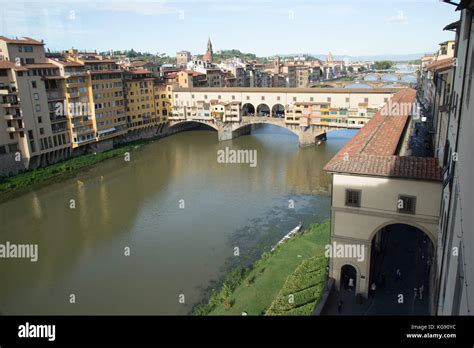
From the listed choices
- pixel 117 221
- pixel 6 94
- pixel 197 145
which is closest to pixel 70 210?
pixel 117 221

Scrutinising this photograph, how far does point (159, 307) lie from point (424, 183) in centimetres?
945

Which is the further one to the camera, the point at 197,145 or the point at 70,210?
the point at 197,145

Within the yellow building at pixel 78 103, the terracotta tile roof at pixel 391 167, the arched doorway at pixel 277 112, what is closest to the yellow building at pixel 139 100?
the yellow building at pixel 78 103

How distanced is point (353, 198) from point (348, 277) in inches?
117

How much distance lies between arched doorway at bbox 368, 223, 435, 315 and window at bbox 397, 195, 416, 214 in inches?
62.0

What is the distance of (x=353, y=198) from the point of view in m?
11.8

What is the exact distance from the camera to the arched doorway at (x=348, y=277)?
41.8ft

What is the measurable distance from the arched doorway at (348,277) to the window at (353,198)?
223cm

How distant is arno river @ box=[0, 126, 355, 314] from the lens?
14688 millimetres

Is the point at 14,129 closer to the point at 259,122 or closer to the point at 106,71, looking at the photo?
the point at 106,71

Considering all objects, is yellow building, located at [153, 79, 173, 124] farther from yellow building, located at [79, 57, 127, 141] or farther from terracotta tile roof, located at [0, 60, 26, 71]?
terracotta tile roof, located at [0, 60, 26, 71]

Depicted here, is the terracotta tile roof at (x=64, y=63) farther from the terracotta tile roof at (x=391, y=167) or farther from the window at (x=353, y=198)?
the window at (x=353, y=198)
